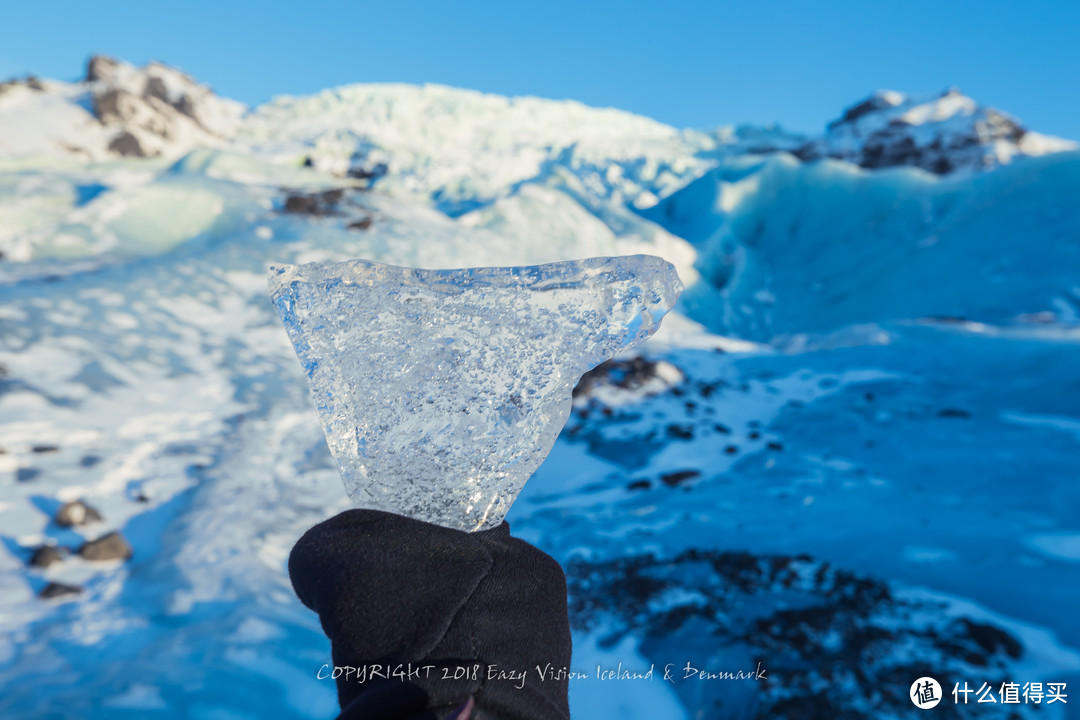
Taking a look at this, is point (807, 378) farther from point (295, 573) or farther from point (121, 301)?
point (121, 301)

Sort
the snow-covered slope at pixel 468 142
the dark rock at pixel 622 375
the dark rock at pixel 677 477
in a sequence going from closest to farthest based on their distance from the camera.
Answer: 1. the dark rock at pixel 677 477
2. the dark rock at pixel 622 375
3. the snow-covered slope at pixel 468 142

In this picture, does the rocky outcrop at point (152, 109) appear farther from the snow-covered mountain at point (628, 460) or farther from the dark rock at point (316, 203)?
the dark rock at point (316, 203)

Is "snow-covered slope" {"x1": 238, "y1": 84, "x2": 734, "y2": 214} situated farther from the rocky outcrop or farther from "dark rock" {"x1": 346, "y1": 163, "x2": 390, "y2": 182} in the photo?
the rocky outcrop

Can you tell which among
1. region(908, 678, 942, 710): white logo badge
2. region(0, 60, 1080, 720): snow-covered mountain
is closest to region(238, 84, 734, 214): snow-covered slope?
region(0, 60, 1080, 720): snow-covered mountain

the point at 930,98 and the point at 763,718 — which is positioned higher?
the point at 930,98

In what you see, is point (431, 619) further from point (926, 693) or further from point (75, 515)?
point (75, 515)

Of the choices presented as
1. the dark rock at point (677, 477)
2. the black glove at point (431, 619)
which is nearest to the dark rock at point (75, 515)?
the black glove at point (431, 619)

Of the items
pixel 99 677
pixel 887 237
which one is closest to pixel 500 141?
pixel 887 237
